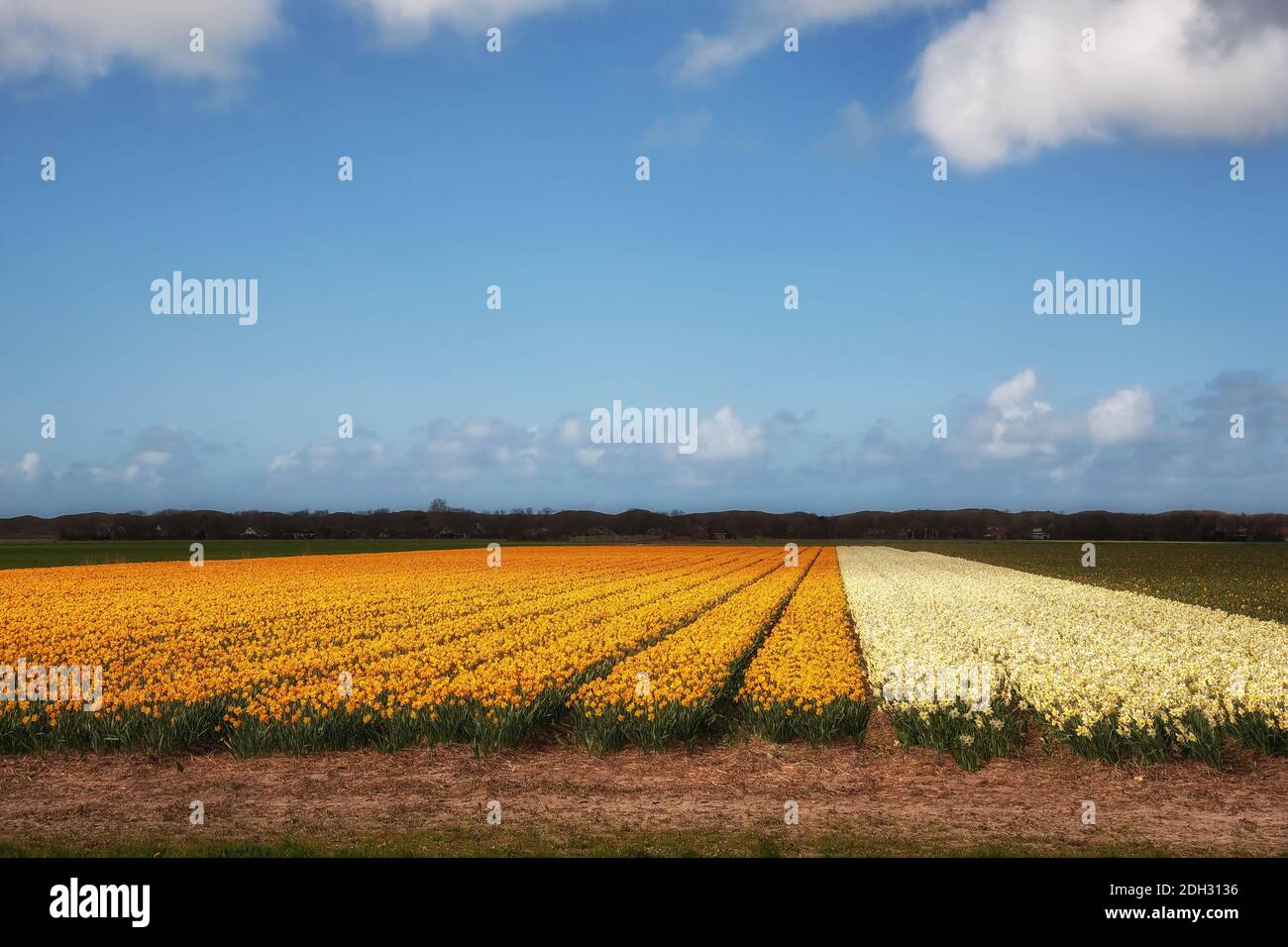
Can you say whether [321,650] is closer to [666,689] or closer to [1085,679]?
[666,689]

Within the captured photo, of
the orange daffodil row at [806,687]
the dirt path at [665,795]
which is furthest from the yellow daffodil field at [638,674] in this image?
the dirt path at [665,795]

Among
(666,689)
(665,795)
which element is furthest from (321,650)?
(665,795)

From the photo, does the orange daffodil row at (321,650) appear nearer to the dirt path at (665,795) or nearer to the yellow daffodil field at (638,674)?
the yellow daffodil field at (638,674)

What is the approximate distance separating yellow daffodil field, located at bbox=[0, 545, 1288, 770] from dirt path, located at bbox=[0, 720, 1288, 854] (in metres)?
0.36

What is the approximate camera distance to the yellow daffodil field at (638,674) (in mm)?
12375

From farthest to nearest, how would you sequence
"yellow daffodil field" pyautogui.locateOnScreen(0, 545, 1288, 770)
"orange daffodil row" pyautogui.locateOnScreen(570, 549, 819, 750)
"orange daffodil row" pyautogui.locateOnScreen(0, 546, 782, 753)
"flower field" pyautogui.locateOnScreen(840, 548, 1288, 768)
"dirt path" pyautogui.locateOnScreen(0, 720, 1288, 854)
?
"orange daffodil row" pyautogui.locateOnScreen(0, 546, 782, 753)
"orange daffodil row" pyautogui.locateOnScreen(570, 549, 819, 750)
"yellow daffodil field" pyautogui.locateOnScreen(0, 545, 1288, 770)
"flower field" pyautogui.locateOnScreen(840, 548, 1288, 768)
"dirt path" pyautogui.locateOnScreen(0, 720, 1288, 854)

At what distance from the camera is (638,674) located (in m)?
14.8

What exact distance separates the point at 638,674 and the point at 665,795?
4.23m

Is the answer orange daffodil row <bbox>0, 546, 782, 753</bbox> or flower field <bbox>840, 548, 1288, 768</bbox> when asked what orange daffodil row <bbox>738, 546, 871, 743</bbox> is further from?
orange daffodil row <bbox>0, 546, 782, 753</bbox>

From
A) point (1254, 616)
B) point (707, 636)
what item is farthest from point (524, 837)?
point (1254, 616)

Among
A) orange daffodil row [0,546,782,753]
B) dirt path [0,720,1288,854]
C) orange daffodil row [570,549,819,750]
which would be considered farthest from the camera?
orange daffodil row [0,546,782,753]

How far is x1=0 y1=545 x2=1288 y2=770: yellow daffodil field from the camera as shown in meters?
12.4

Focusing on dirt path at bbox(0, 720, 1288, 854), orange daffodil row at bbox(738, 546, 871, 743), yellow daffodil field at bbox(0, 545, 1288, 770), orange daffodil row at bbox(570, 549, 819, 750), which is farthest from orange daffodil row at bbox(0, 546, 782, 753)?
orange daffodil row at bbox(738, 546, 871, 743)

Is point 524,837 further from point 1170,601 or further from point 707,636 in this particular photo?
point 1170,601
